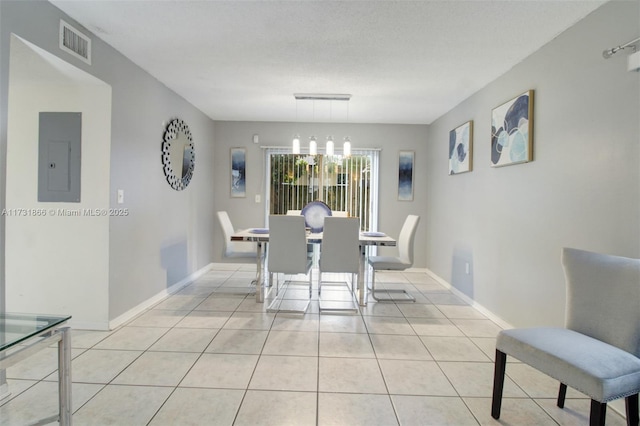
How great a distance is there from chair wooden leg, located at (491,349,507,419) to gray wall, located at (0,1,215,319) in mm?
2688

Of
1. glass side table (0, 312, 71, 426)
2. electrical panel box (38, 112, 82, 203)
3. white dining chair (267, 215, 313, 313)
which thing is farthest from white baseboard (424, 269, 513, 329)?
electrical panel box (38, 112, 82, 203)

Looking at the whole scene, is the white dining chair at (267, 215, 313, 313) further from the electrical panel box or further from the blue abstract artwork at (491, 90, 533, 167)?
the blue abstract artwork at (491, 90, 533, 167)

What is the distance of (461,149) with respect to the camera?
159 inches

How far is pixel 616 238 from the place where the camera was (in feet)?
6.27

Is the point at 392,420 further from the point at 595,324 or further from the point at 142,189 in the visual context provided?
the point at 142,189

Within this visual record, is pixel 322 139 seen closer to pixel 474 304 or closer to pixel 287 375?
pixel 474 304

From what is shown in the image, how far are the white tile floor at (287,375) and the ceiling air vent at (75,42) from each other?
2.11 meters

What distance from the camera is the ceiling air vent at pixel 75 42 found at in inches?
89.4

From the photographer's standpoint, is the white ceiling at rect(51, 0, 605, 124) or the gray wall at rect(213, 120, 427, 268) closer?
the white ceiling at rect(51, 0, 605, 124)

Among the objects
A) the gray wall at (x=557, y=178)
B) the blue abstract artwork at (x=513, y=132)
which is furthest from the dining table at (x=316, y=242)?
the blue abstract artwork at (x=513, y=132)

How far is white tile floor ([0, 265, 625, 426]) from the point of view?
5.81 ft

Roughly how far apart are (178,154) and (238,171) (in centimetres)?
143

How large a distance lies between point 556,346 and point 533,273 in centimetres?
125

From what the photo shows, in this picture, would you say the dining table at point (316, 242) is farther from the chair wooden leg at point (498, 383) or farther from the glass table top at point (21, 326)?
the glass table top at point (21, 326)
